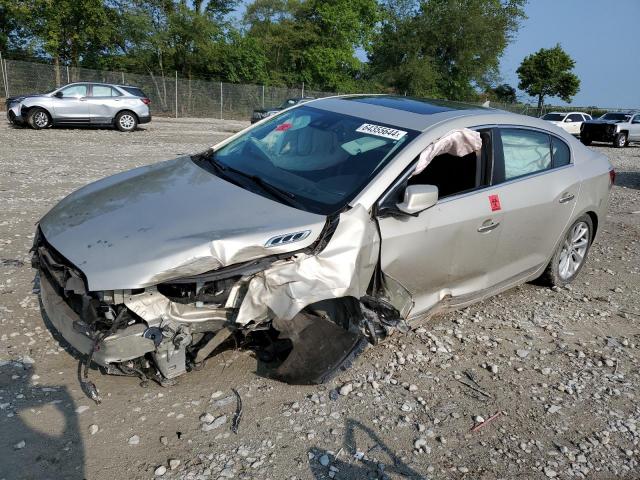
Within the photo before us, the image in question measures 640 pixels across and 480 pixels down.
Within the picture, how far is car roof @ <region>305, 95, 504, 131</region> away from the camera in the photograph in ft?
12.8

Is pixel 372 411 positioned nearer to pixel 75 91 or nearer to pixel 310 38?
pixel 75 91

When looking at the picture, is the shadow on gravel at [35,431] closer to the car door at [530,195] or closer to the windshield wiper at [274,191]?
the windshield wiper at [274,191]

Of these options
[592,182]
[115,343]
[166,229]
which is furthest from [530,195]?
[115,343]

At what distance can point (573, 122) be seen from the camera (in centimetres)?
2673

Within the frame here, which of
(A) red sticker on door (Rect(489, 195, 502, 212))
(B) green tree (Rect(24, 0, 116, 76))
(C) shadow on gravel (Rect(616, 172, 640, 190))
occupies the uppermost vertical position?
(B) green tree (Rect(24, 0, 116, 76))

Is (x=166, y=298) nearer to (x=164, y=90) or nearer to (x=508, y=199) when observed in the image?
(x=508, y=199)

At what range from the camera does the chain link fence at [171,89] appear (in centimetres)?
2508

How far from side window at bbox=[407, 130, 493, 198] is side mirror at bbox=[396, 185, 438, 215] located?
489 mm

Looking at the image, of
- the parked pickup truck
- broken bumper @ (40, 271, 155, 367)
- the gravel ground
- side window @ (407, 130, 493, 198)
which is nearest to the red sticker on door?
side window @ (407, 130, 493, 198)

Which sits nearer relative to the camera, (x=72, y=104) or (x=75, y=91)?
(x=72, y=104)

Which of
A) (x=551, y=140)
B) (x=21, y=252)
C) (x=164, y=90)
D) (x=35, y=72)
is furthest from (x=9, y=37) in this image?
(x=551, y=140)

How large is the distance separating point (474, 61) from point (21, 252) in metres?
46.4

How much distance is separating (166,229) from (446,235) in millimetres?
1873

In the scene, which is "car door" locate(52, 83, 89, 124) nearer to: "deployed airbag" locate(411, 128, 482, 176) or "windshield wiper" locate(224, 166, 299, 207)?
"windshield wiper" locate(224, 166, 299, 207)
